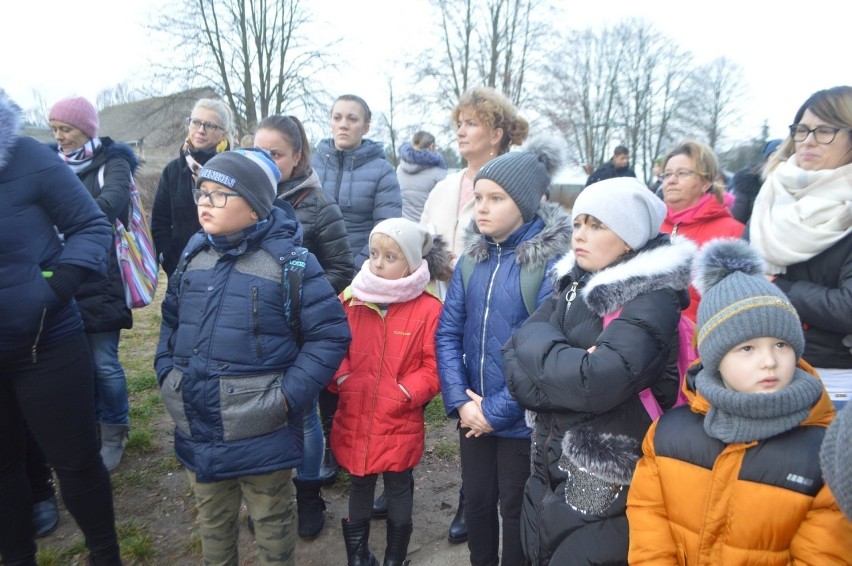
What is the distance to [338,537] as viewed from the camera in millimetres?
2930

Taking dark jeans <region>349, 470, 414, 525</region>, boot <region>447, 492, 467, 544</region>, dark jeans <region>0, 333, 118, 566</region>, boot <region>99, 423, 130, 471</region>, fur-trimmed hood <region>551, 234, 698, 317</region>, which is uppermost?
fur-trimmed hood <region>551, 234, 698, 317</region>

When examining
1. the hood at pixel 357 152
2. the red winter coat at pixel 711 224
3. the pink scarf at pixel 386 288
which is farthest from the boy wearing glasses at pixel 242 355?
the red winter coat at pixel 711 224

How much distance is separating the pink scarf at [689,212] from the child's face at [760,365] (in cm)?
190

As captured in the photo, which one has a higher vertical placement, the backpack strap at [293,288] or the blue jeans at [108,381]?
the backpack strap at [293,288]

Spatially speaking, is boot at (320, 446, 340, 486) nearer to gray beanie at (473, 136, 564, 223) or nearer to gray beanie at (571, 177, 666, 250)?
gray beanie at (473, 136, 564, 223)

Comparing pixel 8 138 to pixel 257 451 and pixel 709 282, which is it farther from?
pixel 709 282

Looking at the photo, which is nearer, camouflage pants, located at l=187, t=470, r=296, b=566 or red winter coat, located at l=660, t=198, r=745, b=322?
camouflage pants, located at l=187, t=470, r=296, b=566

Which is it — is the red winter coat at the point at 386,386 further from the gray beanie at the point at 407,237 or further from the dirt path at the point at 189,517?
the dirt path at the point at 189,517

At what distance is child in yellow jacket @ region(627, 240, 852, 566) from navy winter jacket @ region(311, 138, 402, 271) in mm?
2424

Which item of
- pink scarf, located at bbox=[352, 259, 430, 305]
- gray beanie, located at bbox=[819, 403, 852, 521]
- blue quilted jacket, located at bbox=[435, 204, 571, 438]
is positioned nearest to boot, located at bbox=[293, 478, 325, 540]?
blue quilted jacket, located at bbox=[435, 204, 571, 438]

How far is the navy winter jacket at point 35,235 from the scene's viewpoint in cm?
207

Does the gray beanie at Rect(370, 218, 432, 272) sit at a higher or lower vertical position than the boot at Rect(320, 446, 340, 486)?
higher

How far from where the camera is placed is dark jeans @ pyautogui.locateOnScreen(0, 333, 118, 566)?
2217 mm

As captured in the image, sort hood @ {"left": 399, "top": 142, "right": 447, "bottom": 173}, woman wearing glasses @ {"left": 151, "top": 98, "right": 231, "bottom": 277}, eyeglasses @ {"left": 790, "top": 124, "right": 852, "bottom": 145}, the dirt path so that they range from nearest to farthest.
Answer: eyeglasses @ {"left": 790, "top": 124, "right": 852, "bottom": 145} < the dirt path < woman wearing glasses @ {"left": 151, "top": 98, "right": 231, "bottom": 277} < hood @ {"left": 399, "top": 142, "right": 447, "bottom": 173}
